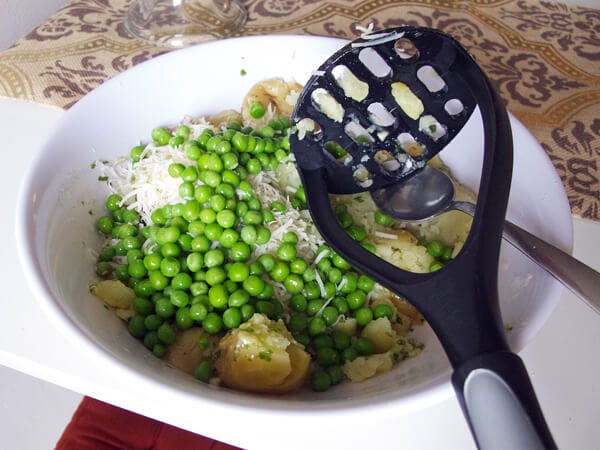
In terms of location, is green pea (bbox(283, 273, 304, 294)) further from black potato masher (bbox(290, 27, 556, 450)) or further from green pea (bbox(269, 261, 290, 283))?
black potato masher (bbox(290, 27, 556, 450))

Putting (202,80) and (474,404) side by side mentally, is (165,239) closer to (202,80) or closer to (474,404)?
(202,80)

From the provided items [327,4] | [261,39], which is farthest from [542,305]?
[327,4]

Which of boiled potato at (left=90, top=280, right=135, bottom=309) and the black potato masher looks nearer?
the black potato masher

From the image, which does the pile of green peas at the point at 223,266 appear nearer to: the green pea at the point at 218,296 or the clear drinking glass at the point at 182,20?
the green pea at the point at 218,296

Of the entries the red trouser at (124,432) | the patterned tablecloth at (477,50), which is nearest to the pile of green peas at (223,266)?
the red trouser at (124,432)

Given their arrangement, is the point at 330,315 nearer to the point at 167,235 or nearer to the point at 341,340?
the point at 341,340

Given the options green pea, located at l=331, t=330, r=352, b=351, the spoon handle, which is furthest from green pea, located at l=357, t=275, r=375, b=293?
the spoon handle
